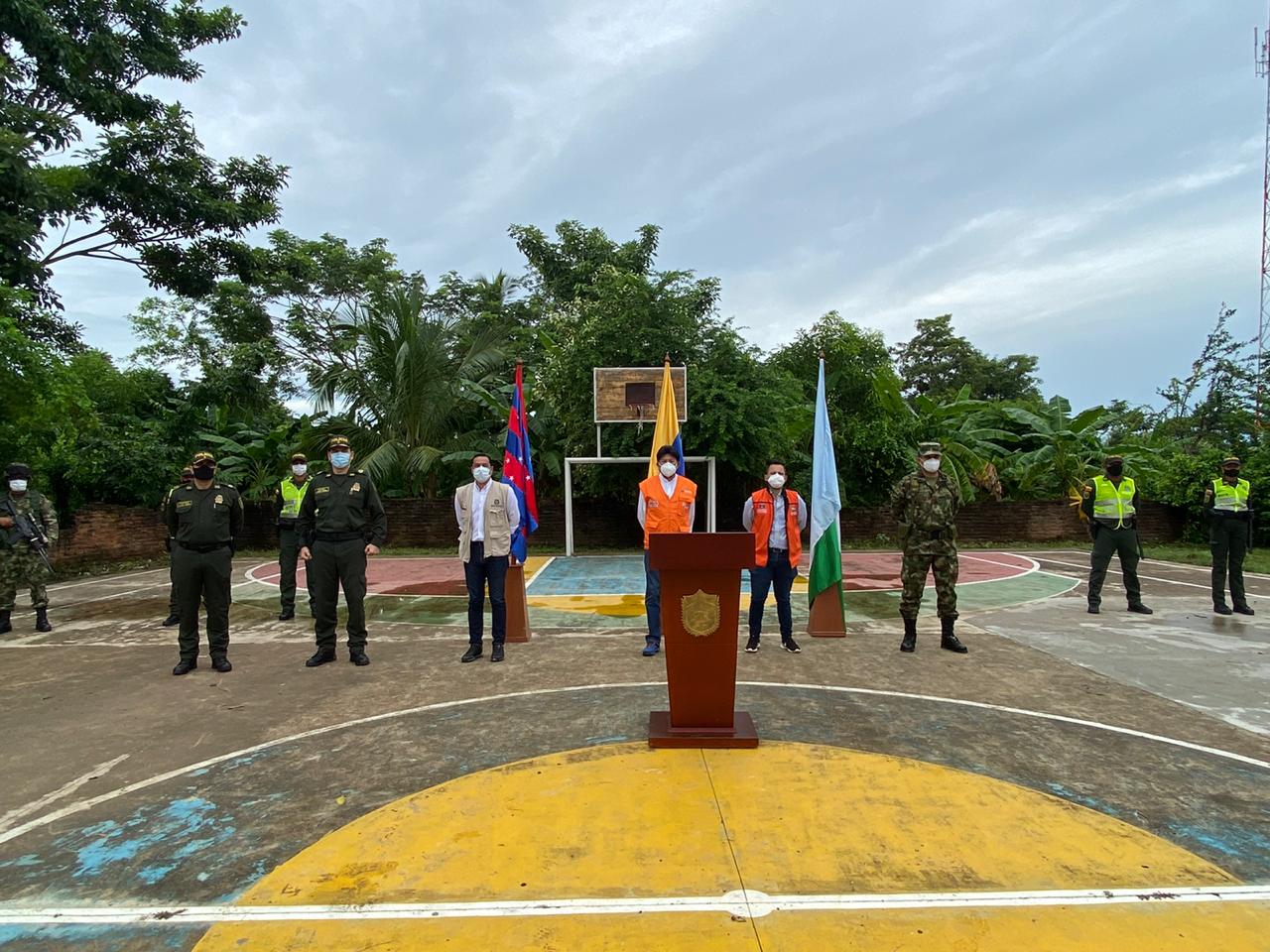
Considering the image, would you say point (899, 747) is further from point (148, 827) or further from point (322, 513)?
point (322, 513)

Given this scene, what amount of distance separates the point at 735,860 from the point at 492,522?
3954mm

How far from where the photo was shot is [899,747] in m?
4.04

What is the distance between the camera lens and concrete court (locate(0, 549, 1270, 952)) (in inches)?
97.3

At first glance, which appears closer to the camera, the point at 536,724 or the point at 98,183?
the point at 536,724

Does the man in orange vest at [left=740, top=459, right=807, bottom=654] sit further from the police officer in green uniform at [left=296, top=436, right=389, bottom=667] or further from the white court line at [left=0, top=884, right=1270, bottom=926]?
the white court line at [left=0, top=884, right=1270, bottom=926]

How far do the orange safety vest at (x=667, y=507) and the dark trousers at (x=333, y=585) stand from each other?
2507 mm

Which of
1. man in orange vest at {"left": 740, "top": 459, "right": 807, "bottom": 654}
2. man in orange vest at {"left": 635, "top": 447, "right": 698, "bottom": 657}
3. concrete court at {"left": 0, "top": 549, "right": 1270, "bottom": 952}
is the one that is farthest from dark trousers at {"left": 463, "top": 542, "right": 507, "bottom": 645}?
man in orange vest at {"left": 740, "top": 459, "right": 807, "bottom": 654}

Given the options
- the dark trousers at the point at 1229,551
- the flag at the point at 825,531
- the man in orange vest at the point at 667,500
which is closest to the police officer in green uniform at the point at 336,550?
the man in orange vest at the point at 667,500

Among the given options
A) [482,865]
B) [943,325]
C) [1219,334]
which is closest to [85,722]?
[482,865]

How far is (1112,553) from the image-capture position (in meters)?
8.18

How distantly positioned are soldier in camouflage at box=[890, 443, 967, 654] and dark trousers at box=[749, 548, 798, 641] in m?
1.01

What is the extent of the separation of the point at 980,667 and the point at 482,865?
14.7 ft

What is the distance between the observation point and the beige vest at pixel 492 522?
6.26 metres

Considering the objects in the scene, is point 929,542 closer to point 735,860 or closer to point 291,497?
point 735,860
